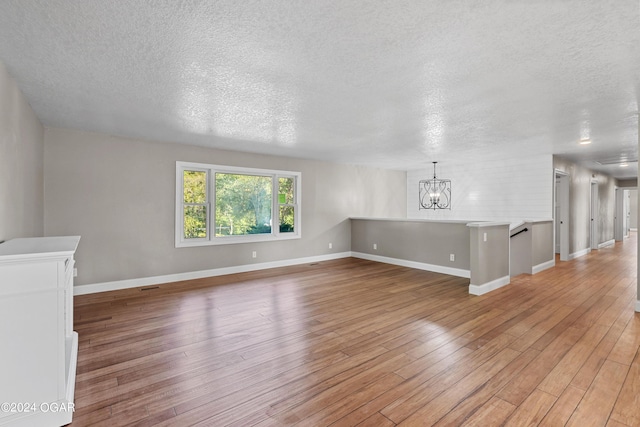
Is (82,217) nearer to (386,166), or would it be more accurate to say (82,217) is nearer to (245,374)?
(245,374)

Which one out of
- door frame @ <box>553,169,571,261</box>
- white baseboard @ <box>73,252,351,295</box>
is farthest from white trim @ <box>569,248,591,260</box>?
white baseboard @ <box>73,252,351,295</box>

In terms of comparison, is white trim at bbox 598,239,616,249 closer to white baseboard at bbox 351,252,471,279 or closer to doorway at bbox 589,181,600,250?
doorway at bbox 589,181,600,250

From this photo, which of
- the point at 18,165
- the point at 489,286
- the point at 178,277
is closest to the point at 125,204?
the point at 178,277

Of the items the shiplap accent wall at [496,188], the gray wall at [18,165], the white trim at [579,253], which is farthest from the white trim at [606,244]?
the gray wall at [18,165]

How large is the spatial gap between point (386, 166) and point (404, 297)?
4598mm

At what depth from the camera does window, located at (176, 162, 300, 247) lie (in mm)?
5477

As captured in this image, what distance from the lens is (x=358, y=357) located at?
104 inches

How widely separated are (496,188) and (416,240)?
8.98 ft

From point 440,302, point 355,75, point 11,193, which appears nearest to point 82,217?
point 11,193

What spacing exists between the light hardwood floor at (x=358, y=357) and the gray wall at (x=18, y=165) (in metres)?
1.23

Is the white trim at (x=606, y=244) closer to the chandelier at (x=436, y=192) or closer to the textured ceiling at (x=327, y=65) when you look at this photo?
the chandelier at (x=436, y=192)

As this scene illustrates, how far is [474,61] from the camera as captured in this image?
2385mm

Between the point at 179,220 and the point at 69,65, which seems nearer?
the point at 69,65

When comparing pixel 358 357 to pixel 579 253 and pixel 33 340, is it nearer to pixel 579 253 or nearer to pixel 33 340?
pixel 33 340
